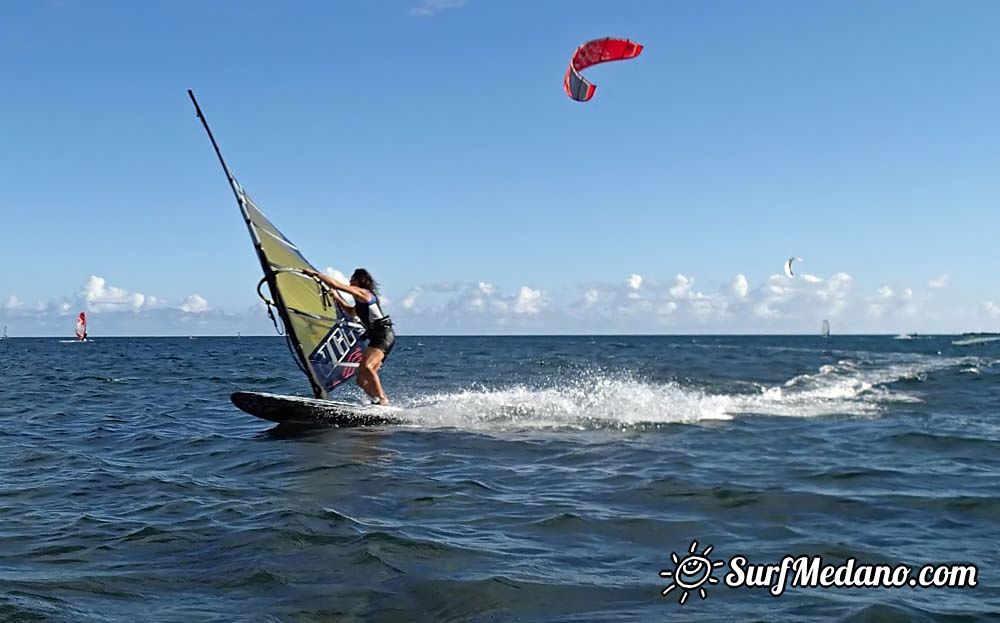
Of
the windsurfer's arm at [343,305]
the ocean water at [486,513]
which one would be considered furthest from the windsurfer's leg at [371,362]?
the ocean water at [486,513]

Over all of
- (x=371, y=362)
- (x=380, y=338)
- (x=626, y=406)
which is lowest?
(x=626, y=406)

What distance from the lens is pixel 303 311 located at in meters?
11.8

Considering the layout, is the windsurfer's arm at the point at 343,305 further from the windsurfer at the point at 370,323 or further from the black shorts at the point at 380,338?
the black shorts at the point at 380,338

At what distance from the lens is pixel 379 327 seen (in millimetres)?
11789

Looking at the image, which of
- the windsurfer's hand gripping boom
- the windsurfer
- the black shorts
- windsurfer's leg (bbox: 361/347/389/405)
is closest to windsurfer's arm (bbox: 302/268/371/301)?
the windsurfer's hand gripping boom

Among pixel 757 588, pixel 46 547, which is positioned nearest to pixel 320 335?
pixel 46 547

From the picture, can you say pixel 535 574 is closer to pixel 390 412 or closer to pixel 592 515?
pixel 592 515

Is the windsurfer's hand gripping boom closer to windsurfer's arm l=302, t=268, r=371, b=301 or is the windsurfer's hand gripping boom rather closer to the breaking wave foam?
windsurfer's arm l=302, t=268, r=371, b=301

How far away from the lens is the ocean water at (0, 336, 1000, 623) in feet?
15.0

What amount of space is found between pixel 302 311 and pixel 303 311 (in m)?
0.02

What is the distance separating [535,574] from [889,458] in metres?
6.04

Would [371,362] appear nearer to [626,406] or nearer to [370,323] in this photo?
[370,323]

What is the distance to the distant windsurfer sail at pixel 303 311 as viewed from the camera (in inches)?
449

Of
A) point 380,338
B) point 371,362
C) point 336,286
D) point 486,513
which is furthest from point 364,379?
point 486,513
